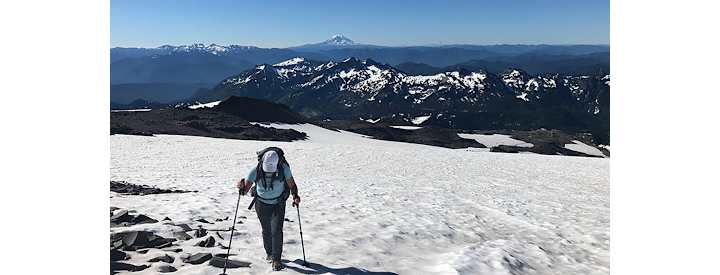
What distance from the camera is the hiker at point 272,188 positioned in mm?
8852

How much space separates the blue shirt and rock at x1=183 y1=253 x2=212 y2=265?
5.33 feet

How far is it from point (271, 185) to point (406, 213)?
318 inches

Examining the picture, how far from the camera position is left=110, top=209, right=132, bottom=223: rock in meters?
12.2

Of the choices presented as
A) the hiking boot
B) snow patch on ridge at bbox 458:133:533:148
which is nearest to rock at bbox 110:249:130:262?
the hiking boot

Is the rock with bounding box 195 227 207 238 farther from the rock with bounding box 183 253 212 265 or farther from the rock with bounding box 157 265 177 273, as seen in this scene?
the rock with bounding box 157 265 177 273

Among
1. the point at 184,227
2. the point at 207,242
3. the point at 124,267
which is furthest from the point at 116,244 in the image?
the point at 184,227

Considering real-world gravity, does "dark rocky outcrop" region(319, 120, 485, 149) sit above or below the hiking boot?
above

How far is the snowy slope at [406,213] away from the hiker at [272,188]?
2.15 ft

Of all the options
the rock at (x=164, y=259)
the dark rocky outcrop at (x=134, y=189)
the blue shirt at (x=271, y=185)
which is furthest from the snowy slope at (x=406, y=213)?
the blue shirt at (x=271, y=185)

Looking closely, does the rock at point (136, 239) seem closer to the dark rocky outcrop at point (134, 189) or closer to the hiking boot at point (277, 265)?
Answer: the hiking boot at point (277, 265)
